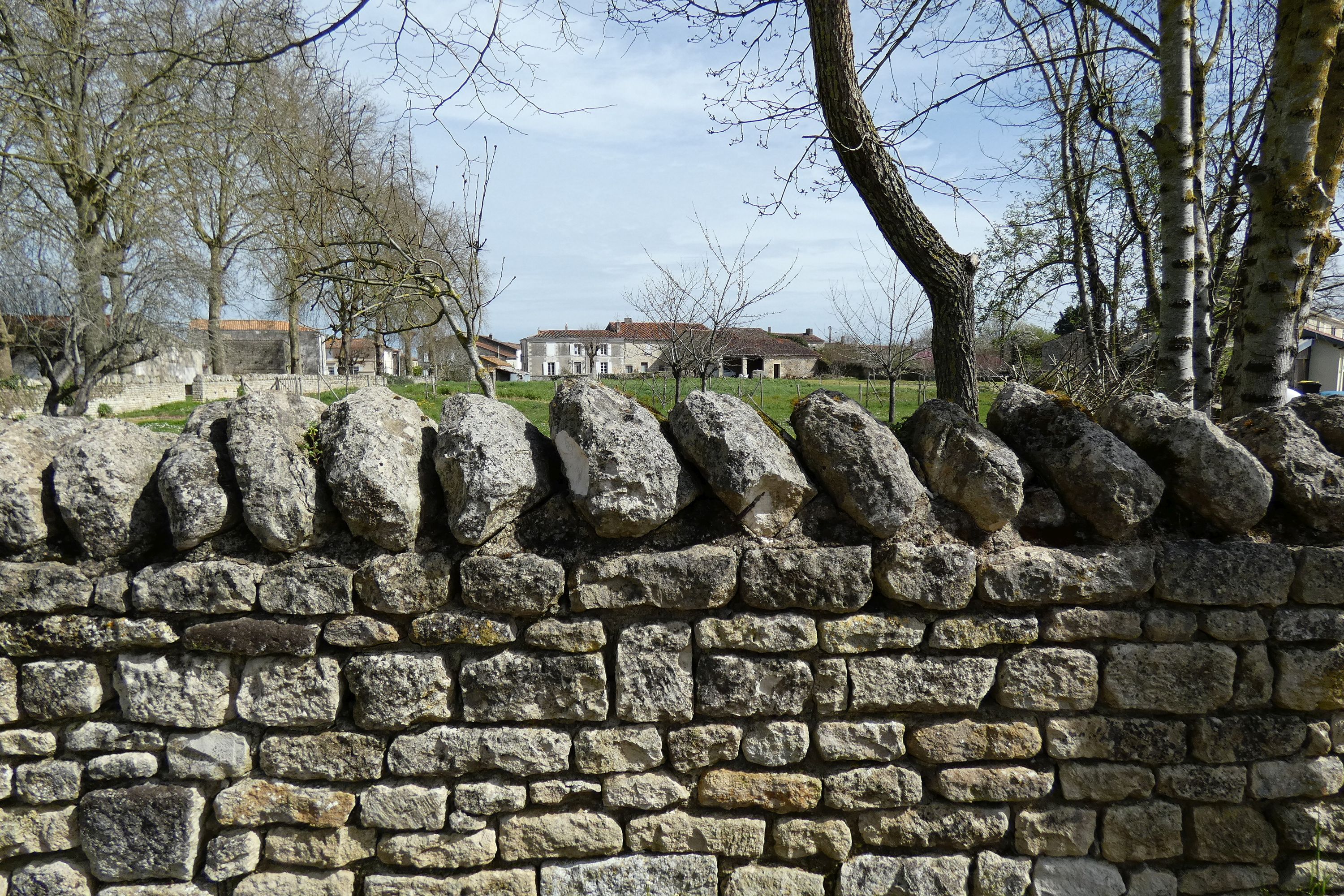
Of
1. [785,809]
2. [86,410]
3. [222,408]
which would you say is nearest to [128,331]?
[86,410]

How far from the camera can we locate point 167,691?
82.7 inches

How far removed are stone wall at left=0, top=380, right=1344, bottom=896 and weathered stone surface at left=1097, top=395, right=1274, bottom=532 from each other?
1 centimetres

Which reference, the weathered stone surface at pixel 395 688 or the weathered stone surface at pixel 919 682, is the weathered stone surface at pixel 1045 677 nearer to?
the weathered stone surface at pixel 919 682

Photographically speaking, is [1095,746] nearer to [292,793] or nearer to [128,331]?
[292,793]

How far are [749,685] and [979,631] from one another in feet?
2.28

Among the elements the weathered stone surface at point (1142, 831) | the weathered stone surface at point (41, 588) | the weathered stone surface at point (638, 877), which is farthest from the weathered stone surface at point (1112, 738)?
the weathered stone surface at point (41, 588)

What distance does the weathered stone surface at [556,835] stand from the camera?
2174mm

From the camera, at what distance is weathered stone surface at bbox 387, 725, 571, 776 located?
214 cm

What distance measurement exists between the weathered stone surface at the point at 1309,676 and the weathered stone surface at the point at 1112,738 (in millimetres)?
334

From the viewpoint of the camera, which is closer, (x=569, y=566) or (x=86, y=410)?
(x=569, y=566)

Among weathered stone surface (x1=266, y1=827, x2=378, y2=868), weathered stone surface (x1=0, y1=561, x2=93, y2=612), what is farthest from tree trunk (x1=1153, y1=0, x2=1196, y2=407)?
weathered stone surface (x1=0, y1=561, x2=93, y2=612)

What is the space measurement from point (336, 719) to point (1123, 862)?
240cm

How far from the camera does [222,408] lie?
92.7 inches

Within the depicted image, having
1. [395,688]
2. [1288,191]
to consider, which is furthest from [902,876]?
[1288,191]
